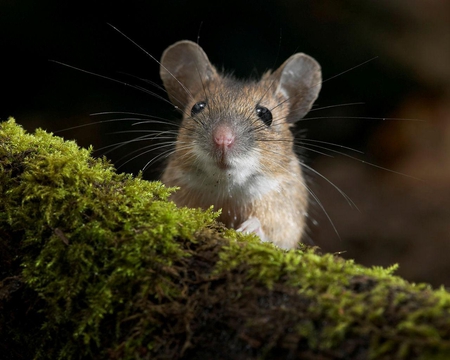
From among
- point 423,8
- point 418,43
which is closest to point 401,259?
point 418,43

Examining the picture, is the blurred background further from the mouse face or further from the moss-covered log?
the moss-covered log

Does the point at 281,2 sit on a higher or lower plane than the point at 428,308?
higher

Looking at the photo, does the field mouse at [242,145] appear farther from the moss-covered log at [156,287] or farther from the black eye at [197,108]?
the moss-covered log at [156,287]

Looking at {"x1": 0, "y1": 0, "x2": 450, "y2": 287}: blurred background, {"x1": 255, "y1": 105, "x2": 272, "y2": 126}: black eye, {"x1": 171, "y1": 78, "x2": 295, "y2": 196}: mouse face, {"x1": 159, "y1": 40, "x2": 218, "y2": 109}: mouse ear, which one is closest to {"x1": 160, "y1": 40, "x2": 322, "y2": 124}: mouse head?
{"x1": 159, "y1": 40, "x2": 218, "y2": 109}: mouse ear

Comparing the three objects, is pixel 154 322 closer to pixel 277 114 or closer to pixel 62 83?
pixel 277 114

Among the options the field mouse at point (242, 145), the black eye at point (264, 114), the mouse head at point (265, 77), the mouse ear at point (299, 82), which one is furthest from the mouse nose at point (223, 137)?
the mouse ear at point (299, 82)

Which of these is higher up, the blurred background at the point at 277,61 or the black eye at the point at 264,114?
the blurred background at the point at 277,61
